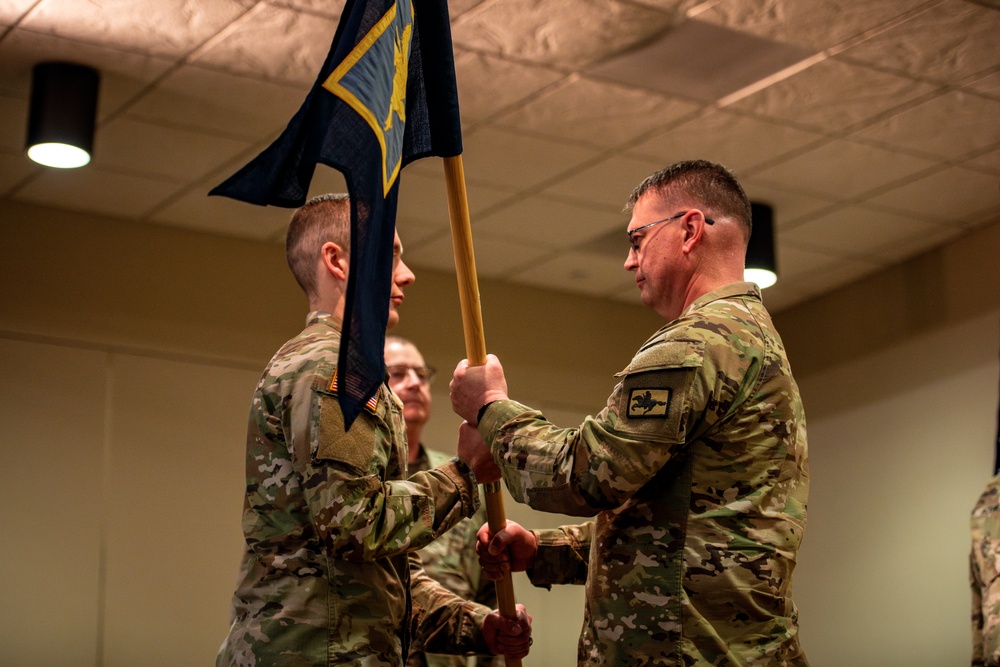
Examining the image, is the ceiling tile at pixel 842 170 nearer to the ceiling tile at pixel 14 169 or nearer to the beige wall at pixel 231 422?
the beige wall at pixel 231 422

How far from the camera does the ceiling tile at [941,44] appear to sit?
500 centimetres

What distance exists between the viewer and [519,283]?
826cm

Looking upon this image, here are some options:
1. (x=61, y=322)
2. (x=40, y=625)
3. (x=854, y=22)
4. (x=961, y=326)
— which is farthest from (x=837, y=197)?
(x=40, y=625)

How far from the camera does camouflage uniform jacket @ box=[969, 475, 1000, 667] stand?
191 inches

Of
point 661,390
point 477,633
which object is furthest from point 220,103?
point 661,390

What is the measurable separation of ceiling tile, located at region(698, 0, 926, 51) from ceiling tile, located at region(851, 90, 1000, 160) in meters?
0.83

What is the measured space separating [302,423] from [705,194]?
1.00m

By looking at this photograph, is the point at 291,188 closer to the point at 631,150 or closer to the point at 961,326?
the point at 631,150

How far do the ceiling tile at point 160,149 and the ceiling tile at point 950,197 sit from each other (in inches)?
129

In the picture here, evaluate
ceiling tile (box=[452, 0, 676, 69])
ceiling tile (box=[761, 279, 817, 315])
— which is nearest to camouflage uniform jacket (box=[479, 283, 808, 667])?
ceiling tile (box=[452, 0, 676, 69])

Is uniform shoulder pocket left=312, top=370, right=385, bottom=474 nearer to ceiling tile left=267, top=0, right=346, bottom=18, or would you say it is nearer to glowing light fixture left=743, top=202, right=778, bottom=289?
ceiling tile left=267, top=0, right=346, bottom=18

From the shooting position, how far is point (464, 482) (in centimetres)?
296

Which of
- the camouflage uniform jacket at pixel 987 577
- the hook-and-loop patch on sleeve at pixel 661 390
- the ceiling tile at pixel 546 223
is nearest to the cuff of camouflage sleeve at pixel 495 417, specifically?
the hook-and-loop patch on sleeve at pixel 661 390

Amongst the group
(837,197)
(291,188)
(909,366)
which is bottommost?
(291,188)
